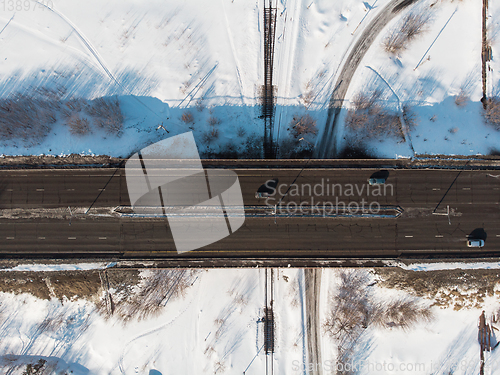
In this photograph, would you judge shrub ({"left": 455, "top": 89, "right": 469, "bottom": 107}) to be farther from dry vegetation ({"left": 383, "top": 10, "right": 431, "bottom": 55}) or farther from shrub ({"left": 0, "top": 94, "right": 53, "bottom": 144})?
shrub ({"left": 0, "top": 94, "right": 53, "bottom": 144})

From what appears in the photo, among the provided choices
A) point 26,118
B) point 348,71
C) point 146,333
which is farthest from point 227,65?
point 146,333

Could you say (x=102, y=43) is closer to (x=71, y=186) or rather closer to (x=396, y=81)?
(x=71, y=186)

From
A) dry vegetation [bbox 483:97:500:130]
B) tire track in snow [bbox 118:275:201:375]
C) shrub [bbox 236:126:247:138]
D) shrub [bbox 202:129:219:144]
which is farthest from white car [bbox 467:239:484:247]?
tire track in snow [bbox 118:275:201:375]

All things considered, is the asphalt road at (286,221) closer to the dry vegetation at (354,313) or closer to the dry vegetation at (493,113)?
the dry vegetation at (354,313)

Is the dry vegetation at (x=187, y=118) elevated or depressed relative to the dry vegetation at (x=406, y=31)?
depressed

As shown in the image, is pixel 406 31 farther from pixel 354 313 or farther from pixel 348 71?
pixel 354 313

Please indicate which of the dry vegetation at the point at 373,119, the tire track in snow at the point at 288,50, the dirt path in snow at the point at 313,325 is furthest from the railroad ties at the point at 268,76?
the dirt path in snow at the point at 313,325
